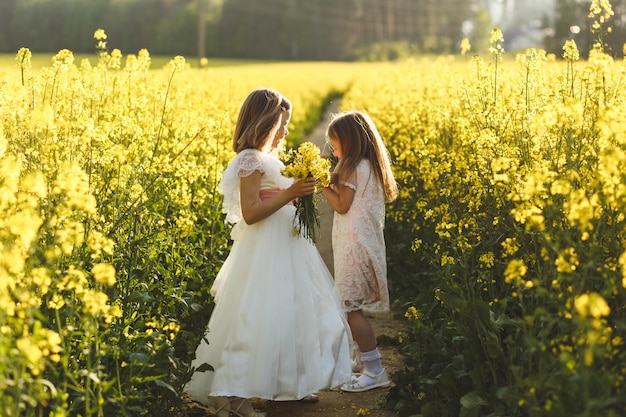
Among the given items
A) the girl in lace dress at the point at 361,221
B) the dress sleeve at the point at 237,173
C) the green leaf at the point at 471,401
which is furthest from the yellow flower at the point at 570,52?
the green leaf at the point at 471,401

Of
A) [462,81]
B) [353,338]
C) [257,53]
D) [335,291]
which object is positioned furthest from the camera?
[257,53]

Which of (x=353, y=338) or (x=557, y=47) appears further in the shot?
(x=557, y=47)

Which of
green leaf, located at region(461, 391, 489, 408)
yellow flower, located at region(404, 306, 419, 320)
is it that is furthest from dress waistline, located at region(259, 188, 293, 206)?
green leaf, located at region(461, 391, 489, 408)

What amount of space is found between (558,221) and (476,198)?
1357 mm

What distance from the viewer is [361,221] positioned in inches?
217

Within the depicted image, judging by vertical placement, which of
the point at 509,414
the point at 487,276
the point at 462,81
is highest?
the point at 462,81

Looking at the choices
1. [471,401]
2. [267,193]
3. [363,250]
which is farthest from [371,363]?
[471,401]

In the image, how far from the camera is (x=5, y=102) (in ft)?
16.3

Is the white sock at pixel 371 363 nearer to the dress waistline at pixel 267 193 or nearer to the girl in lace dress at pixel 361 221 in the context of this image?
the girl in lace dress at pixel 361 221

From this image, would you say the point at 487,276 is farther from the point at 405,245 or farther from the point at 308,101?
the point at 308,101

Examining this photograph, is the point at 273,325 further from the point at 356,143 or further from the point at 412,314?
the point at 356,143

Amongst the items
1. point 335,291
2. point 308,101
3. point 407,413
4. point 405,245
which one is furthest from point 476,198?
point 308,101

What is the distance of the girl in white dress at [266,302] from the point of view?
4.66 m

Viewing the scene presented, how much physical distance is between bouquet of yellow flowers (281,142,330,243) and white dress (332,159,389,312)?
0.51 m
